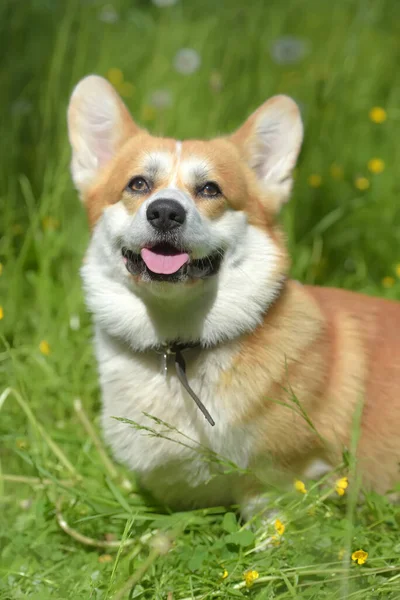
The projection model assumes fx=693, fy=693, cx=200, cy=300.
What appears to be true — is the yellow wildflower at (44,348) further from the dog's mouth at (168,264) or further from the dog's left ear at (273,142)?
the dog's left ear at (273,142)

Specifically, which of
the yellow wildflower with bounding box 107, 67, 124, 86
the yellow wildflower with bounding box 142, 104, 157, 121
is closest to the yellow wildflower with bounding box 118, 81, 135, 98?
the yellow wildflower with bounding box 107, 67, 124, 86

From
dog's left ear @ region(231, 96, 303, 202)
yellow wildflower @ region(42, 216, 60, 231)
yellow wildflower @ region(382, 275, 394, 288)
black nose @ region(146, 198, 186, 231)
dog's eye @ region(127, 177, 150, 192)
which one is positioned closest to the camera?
black nose @ region(146, 198, 186, 231)

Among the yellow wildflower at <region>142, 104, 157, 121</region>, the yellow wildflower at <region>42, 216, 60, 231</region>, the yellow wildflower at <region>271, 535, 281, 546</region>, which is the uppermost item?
the yellow wildflower at <region>142, 104, 157, 121</region>

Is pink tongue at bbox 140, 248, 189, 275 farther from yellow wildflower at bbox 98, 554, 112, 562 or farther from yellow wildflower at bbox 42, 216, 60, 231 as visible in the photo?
yellow wildflower at bbox 42, 216, 60, 231

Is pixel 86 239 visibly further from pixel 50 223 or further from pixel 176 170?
pixel 176 170

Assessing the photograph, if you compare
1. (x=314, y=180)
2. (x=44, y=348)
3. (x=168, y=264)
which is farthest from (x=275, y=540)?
(x=314, y=180)

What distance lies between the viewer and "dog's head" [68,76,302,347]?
229 centimetres

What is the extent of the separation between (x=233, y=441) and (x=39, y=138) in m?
2.38

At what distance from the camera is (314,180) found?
3.92 meters

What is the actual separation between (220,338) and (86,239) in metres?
1.49

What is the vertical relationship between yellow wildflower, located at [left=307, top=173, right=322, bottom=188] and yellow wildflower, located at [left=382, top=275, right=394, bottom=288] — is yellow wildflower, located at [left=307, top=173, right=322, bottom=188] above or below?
above

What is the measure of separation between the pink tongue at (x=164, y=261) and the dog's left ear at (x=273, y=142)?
588 mm

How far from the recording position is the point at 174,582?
82.7 inches

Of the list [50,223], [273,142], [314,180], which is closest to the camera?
[273,142]
